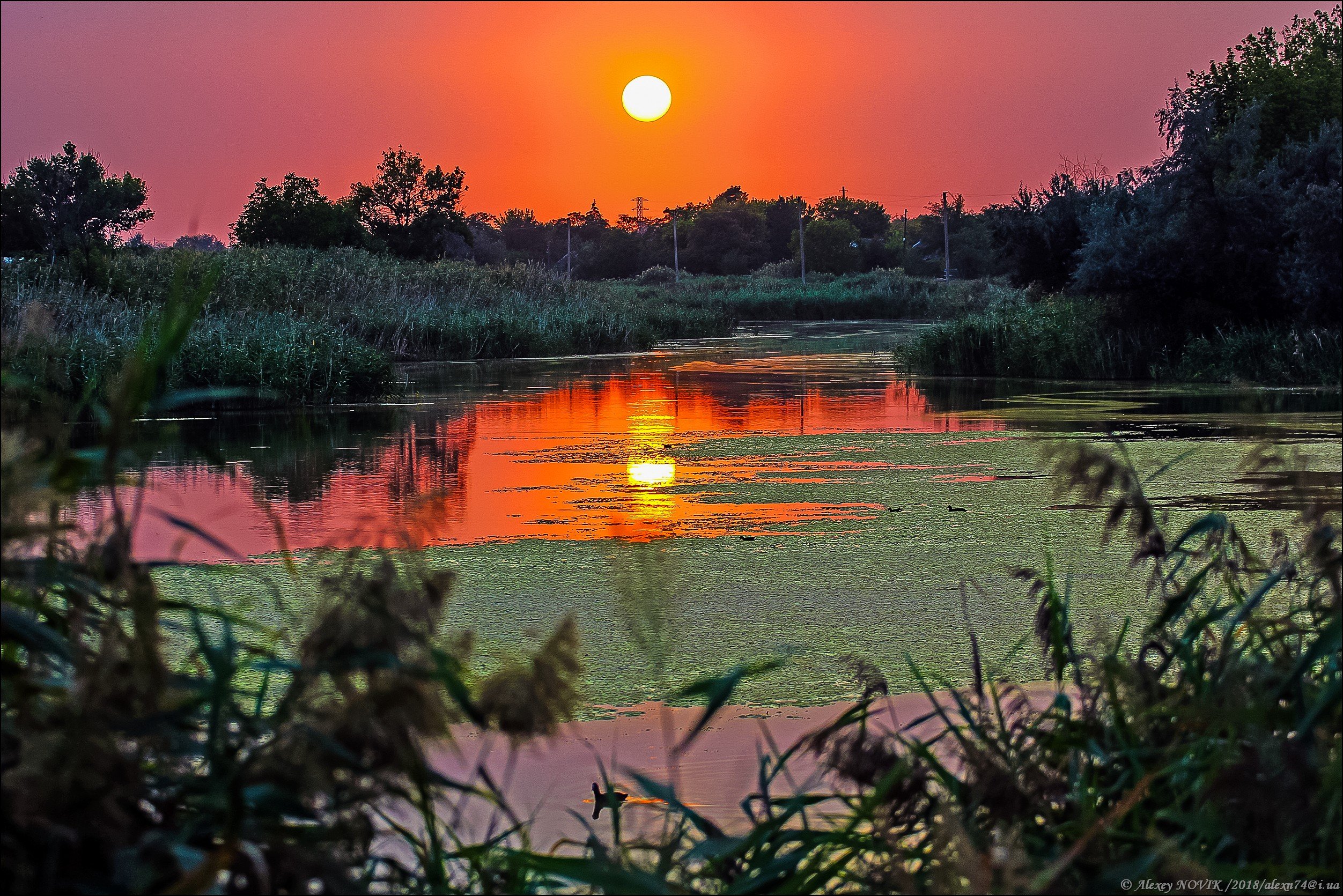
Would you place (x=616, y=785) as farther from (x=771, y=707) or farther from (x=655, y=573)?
(x=655, y=573)

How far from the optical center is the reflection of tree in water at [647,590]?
4.00 m

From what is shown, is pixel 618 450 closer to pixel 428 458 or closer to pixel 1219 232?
pixel 428 458

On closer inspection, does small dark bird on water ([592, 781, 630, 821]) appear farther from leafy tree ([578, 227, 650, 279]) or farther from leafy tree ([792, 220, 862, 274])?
leafy tree ([578, 227, 650, 279])

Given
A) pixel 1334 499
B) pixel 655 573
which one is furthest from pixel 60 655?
pixel 655 573

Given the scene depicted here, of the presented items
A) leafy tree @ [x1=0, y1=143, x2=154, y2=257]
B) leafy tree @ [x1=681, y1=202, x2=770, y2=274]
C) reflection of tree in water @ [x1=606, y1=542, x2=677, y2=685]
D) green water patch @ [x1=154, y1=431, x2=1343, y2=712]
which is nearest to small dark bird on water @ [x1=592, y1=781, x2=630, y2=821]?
green water patch @ [x1=154, y1=431, x2=1343, y2=712]

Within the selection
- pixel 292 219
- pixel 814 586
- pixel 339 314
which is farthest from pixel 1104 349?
pixel 292 219

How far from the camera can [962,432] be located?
10.7 meters

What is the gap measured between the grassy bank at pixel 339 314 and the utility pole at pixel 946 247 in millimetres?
10494

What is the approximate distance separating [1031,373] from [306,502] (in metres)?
12.2

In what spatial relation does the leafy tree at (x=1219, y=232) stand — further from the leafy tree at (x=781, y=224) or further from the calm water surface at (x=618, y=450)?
the leafy tree at (x=781, y=224)

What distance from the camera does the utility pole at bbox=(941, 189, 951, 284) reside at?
62938 millimetres

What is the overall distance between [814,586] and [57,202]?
43.6 meters

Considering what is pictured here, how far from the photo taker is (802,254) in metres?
63.3

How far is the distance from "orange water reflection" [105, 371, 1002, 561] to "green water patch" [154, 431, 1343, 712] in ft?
0.99
